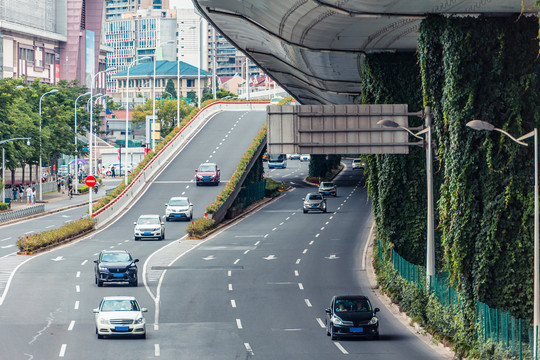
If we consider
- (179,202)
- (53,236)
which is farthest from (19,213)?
(53,236)

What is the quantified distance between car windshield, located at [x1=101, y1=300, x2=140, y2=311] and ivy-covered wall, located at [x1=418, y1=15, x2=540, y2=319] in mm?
10498

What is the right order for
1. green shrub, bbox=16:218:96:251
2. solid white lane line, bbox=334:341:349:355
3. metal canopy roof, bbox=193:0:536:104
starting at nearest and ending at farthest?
solid white lane line, bbox=334:341:349:355 < metal canopy roof, bbox=193:0:536:104 < green shrub, bbox=16:218:96:251

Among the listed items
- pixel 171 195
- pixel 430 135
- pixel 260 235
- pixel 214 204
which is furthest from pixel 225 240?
pixel 430 135

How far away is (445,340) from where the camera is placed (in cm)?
3238

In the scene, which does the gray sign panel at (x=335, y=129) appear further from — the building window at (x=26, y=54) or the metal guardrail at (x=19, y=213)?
the building window at (x=26, y=54)

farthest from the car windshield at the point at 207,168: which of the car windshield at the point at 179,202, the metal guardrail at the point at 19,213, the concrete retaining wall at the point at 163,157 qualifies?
the metal guardrail at the point at 19,213

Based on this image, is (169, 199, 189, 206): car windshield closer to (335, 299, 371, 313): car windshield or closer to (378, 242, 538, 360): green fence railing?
(378, 242, 538, 360): green fence railing

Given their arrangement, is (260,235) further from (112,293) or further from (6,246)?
(112,293)

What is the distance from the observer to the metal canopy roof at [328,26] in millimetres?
32844

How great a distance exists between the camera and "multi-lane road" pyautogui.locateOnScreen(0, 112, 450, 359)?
3144 centimetres

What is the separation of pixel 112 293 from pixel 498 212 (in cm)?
1854

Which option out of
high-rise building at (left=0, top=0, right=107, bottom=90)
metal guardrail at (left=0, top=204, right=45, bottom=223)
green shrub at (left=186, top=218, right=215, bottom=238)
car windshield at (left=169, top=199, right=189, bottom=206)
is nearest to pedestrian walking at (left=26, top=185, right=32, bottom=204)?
metal guardrail at (left=0, top=204, right=45, bottom=223)

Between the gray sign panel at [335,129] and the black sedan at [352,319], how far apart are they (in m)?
5.74

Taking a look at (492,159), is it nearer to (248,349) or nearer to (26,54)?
(248,349)
